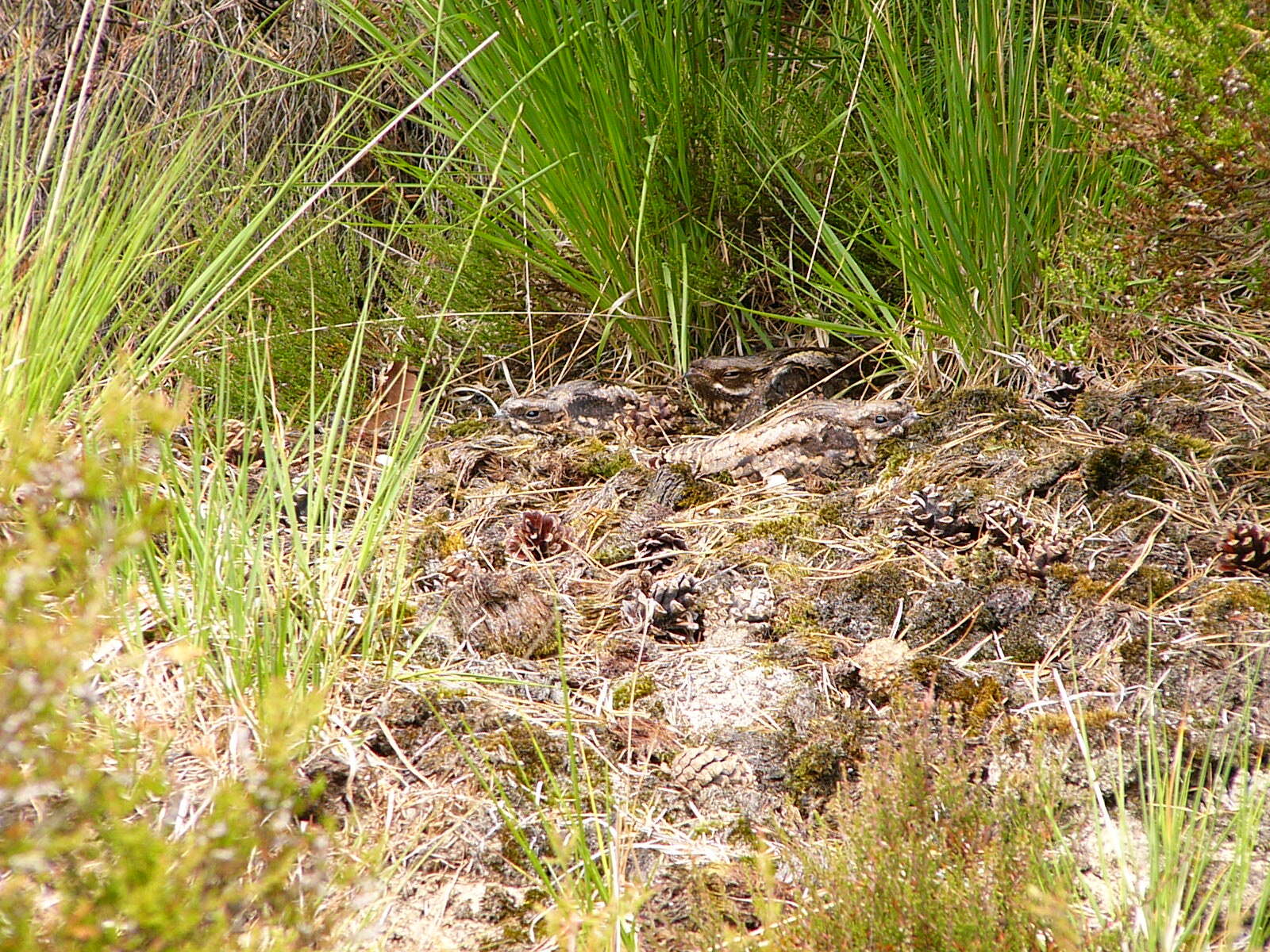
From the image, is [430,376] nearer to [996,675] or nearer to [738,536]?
[738,536]

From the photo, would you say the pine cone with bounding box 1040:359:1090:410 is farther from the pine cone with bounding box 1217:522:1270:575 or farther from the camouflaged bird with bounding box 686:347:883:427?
the pine cone with bounding box 1217:522:1270:575

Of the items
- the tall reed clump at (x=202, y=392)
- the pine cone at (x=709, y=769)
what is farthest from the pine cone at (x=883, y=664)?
the tall reed clump at (x=202, y=392)

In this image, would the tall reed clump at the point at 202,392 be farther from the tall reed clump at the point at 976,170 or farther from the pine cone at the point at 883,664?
the tall reed clump at the point at 976,170

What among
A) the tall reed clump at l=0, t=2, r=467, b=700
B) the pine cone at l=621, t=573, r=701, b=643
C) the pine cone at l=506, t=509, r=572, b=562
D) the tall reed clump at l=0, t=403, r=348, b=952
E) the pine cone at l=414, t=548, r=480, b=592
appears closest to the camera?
the tall reed clump at l=0, t=403, r=348, b=952

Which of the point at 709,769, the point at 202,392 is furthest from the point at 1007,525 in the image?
the point at 202,392

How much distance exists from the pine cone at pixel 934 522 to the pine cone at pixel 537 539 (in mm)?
680

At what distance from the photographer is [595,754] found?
150cm

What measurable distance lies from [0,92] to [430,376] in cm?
125

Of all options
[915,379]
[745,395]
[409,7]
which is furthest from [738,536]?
[409,7]

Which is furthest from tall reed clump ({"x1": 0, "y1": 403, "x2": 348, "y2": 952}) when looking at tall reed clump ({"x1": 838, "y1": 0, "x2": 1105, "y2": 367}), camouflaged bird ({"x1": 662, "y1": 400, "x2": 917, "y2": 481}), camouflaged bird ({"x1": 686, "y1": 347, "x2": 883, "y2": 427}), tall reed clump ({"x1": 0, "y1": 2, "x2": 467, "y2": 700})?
tall reed clump ({"x1": 838, "y1": 0, "x2": 1105, "y2": 367})

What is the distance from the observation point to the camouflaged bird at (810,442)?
2.26m

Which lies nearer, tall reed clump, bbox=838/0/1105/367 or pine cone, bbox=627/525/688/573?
pine cone, bbox=627/525/688/573

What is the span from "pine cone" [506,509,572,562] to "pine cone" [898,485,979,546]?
0.68 metres

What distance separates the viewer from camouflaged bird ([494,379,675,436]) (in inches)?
101
